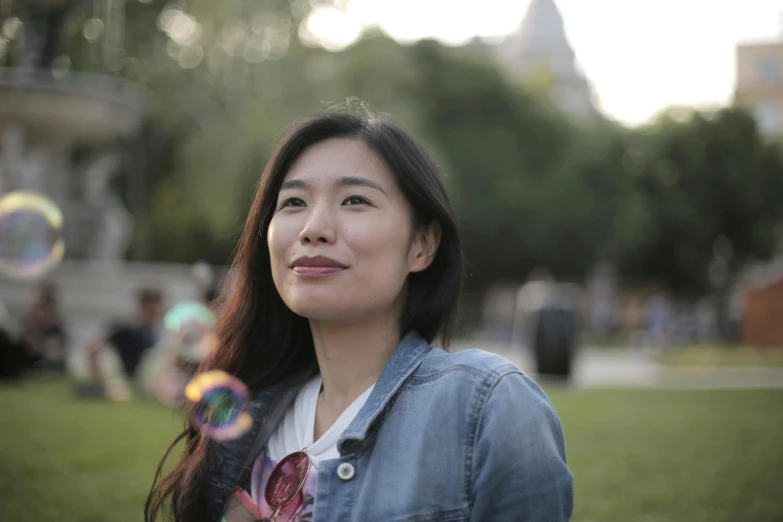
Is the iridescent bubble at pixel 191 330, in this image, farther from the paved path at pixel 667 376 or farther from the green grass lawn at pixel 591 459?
the paved path at pixel 667 376

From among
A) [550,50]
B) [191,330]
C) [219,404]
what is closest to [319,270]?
[219,404]

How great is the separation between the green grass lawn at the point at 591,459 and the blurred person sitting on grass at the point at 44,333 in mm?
1628

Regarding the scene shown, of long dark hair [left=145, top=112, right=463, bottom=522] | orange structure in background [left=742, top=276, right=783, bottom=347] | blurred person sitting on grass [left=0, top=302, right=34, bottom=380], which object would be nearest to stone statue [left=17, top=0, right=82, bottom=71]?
blurred person sitting on grass [left=0, top=302, right=34, bottom=380]

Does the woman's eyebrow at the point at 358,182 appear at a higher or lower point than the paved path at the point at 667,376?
higher

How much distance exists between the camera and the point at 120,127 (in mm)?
16703

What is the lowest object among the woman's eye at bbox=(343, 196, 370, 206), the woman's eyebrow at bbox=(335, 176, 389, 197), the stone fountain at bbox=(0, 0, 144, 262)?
the woman's eye at bbox=(343, 196, 370, 206)

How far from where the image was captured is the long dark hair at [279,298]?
2.37m

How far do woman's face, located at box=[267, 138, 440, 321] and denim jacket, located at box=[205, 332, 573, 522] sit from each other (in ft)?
0.72

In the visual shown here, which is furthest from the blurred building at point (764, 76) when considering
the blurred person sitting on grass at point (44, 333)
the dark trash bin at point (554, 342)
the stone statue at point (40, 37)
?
the blurred person sitting on grass at point (44, 333)

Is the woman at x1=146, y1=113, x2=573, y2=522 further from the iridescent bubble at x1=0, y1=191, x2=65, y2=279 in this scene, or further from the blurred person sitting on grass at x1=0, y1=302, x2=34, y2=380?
the blurred person sitting on grass at x1=0, y1=302, x2=34, y2=380

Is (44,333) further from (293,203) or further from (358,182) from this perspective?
(358,182)

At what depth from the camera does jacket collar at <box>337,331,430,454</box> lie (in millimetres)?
2094

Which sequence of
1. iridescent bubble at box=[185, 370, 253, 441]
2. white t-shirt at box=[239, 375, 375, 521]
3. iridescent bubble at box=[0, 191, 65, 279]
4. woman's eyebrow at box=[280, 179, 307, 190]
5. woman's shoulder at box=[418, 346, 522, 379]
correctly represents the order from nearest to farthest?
woman's shoulder at box=[418, 346, 522, 379], white t-shirt at box=[239, 375, 375, 521], woman's eyebrow at box=[280, 179, 307, 190], iridescent bubble at box=[185, 370, 253, 441], iridescent bubble at box=[0, 191, 65, 279]

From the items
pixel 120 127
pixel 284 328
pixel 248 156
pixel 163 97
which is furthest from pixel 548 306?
pixel 163 97
